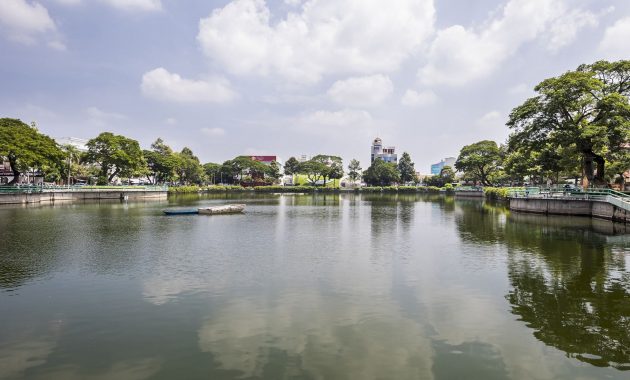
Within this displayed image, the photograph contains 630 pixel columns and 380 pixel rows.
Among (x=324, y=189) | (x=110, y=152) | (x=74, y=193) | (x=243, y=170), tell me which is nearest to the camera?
(x=74, y=193)

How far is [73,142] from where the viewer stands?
439 ft

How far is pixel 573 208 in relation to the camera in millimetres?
44219

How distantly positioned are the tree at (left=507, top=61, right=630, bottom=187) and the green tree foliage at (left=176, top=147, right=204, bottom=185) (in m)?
103

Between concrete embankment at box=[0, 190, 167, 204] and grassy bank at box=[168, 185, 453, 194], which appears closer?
concrete embankment at box=[0, 190, 167, 204]

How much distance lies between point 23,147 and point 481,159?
10391cm

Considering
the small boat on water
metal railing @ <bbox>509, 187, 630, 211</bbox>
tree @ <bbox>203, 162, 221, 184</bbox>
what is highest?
tree @ <bbox>203, 162, 221, 184</bbox>

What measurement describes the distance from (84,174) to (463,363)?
11773cm

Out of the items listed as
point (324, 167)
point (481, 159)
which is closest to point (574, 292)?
point (481, 159)

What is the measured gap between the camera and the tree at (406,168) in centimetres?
16350

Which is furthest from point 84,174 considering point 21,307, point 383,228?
point 21,307

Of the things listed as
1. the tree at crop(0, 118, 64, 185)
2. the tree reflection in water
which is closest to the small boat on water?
the tree reflection in water

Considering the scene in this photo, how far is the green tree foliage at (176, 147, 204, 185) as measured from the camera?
426 ft

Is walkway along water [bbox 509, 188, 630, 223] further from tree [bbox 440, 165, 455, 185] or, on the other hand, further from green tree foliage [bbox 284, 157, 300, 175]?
green tree foliage [bbox 284, 157, 300, 175]

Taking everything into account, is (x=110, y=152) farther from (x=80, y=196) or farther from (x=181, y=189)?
(x=181, y=189)
